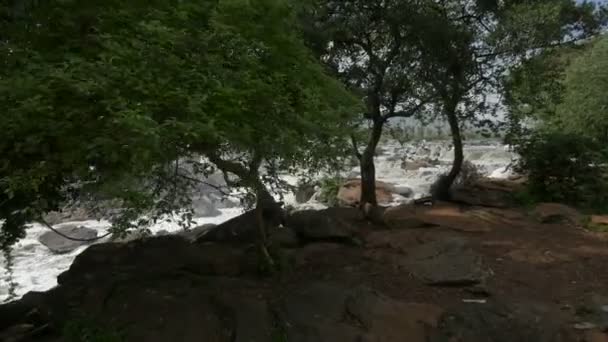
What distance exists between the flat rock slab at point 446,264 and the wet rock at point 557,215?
2520 mm

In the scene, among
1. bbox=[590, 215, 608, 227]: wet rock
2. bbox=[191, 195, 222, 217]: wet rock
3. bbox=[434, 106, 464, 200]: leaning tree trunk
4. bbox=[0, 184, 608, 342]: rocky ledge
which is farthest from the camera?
bbox=[191, 195, 222, 217]: wet rock

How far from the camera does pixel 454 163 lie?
1048 centimetres

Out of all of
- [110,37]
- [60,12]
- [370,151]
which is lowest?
[370,151]

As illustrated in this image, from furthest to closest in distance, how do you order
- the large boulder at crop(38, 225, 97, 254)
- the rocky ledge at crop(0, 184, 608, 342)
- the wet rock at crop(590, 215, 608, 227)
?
the large boulder at crop(38, 225, 97, 254) < the wet rock at crop(590, 215, 608, 227) < the rocky ledge at crop(0, 184, 608, 342)

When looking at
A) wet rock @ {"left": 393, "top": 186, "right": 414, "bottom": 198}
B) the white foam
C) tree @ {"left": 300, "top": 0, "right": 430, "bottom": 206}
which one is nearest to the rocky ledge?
tree @ {"left": 300, "top": 0, "right": 430, "bottom": 206}

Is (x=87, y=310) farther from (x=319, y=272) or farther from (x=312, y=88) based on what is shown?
(x=312, y=88)

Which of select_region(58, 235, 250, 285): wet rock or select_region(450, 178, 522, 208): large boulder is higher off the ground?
select_region(450, 178, 522, 208): large boulder

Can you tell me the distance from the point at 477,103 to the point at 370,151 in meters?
2.18

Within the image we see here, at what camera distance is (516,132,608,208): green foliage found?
31.5 feet

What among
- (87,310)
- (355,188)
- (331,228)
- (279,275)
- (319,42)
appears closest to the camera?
(87,310)

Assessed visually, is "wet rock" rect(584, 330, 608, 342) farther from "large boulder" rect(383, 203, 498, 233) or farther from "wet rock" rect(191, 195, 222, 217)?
"wet rock" rect(191, 195, 222, 217)

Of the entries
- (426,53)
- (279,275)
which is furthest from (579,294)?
(426,53)

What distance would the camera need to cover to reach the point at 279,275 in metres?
5.56

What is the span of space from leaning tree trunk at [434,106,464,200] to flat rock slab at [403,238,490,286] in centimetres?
371
